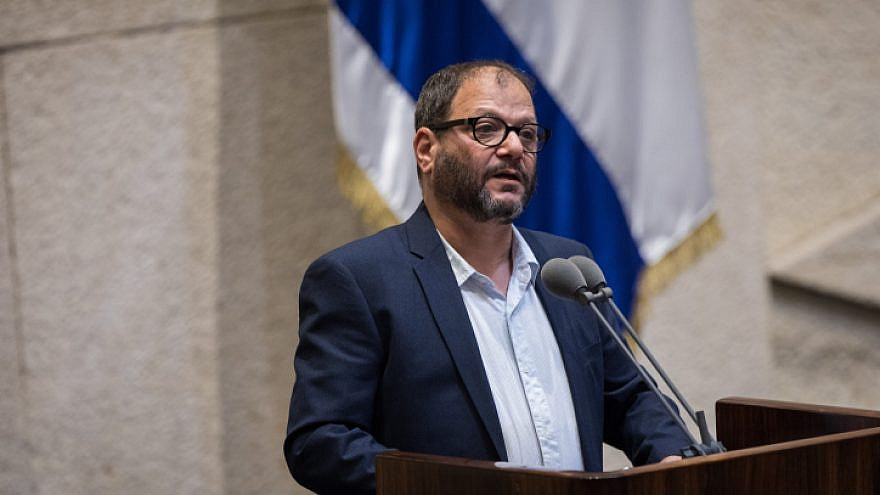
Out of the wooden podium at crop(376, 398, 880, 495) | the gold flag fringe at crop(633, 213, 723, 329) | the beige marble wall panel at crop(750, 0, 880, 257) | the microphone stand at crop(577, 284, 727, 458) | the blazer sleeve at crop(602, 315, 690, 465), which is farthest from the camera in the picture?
the beige marble wall panel at crop(750, 0, 880, 257)

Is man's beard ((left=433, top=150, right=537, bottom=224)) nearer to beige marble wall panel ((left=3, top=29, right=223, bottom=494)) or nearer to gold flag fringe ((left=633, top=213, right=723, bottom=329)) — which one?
gold flag fringe ((left=633, top=213, right=723, bottom=329))

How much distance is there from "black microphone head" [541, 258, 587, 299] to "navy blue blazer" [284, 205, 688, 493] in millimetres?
319

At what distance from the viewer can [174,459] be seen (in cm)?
351

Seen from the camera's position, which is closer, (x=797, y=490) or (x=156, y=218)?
(x=797, y=490)

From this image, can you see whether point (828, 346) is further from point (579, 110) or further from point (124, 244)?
point (124, 244)

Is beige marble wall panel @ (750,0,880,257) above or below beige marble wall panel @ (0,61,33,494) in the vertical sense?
above

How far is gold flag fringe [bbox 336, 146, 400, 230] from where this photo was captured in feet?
9.80

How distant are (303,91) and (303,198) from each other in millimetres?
328

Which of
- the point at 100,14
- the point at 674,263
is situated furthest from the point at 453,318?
the point at 100,14

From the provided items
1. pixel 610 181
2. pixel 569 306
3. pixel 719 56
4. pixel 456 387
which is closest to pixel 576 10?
pixel 610 181

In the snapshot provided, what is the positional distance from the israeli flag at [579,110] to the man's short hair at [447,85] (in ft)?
2.91

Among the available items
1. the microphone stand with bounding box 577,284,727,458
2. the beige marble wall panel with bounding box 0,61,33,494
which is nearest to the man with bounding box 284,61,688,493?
the microphone stand with bounding box 577,284,727,458

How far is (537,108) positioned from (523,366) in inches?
51.8

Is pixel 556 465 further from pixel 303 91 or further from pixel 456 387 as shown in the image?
pixel 303 91
